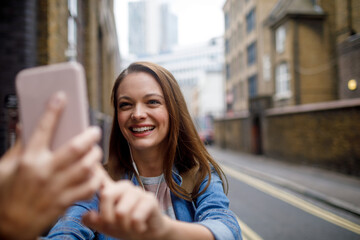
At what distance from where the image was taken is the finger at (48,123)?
25.0 inches

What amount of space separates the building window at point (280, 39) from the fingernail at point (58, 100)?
20.6m

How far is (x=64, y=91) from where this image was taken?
69 cm

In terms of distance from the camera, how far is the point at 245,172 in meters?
12.3

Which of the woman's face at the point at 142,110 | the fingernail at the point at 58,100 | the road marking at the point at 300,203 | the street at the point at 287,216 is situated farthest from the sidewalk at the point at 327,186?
the fingernail at the point at 58,100

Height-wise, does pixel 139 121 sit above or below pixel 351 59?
below

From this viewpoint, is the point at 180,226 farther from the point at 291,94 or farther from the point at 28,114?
the point at 291,94

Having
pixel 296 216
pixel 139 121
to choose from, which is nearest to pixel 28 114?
pixel 139 121

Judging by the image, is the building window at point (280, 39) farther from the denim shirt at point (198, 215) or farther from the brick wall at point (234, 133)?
the denim shirt at point (198, 215)

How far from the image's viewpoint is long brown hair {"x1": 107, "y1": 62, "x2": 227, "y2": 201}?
1602 millimetres

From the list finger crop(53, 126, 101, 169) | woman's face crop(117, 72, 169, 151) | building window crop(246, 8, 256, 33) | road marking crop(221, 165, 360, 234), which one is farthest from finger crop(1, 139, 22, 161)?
building window crop(246, 8, 256, 33)

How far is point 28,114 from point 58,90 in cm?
10

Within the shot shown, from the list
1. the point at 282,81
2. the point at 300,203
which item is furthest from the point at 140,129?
the point at 282,81

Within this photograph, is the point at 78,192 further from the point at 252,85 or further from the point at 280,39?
the point at 252,85

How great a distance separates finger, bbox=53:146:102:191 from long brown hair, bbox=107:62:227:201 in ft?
3.16
